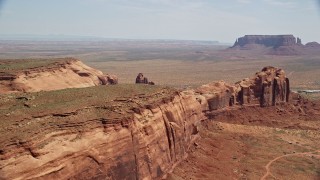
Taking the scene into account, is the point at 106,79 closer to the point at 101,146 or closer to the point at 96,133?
the point at 96,133

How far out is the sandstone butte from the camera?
24609 millimetres

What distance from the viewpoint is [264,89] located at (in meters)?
67.0

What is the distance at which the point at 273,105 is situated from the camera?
69312 mm

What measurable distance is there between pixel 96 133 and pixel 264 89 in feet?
147

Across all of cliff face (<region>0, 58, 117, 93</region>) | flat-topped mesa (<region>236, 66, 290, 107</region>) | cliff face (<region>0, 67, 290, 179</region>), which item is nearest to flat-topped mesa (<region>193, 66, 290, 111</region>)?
flat-topped mesa (<region>236, 66, 290, 107</region>)

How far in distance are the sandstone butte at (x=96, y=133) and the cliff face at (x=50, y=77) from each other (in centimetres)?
104

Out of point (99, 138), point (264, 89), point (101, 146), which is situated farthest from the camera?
point (264, 89)

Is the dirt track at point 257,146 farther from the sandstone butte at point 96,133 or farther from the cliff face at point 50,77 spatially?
the cliff face at point 50,77

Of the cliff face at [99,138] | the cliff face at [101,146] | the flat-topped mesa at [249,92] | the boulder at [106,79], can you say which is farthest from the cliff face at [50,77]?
the cliff face at [101,146]

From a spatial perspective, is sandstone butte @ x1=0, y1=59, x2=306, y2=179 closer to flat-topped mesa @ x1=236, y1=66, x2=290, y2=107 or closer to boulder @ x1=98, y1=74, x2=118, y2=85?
boulder @ x1=98, y1=74, x2=118, y2=85

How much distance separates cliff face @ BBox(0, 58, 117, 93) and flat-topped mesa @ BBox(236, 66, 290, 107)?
24.0 m

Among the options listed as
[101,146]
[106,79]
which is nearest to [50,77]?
[106,79]

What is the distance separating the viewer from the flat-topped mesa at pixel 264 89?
6569 cm

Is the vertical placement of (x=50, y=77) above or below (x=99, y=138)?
above
